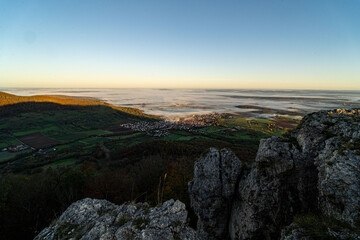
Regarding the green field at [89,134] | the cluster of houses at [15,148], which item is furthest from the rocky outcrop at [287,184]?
the cluster of houses at [15,148]

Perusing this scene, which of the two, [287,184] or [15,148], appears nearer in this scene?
[287,184]

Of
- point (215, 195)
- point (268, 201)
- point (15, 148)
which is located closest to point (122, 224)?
point (215, 195)

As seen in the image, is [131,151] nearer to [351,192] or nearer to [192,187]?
[192,187]

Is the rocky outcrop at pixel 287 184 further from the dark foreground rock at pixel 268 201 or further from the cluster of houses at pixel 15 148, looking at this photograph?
the cluster of houses at pixel 15 148

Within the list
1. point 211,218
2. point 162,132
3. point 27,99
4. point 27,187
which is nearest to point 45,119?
point 27,99

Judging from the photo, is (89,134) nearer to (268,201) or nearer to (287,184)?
(268,201)

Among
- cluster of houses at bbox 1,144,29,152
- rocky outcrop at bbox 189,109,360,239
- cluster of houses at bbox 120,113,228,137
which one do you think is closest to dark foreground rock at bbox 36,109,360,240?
rocky outcrop at bbox 189,109,360,239
